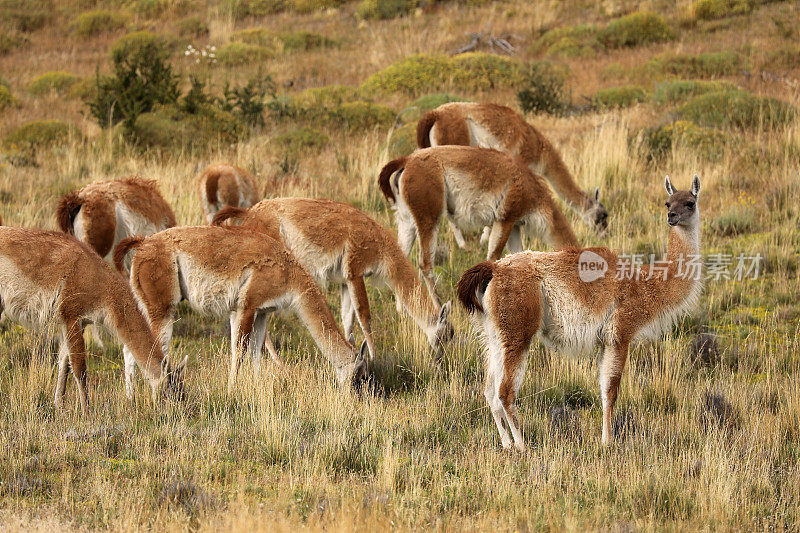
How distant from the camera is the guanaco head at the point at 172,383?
7.44 metres

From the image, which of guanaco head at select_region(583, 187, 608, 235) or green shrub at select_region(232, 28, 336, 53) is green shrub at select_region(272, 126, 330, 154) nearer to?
guanaco head at select_region(583, 187, 608, 235)

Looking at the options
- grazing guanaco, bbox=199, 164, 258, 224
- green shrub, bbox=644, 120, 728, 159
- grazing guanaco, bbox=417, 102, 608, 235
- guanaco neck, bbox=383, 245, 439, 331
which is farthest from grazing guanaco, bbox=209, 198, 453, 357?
green shrub, bbox=644, 120, 728, 159

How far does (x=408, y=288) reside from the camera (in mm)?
9203

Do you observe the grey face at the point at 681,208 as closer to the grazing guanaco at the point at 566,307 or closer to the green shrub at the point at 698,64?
the grazing guanaco at the point at 566,307

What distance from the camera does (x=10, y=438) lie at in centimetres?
650

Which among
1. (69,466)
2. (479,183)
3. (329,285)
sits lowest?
(329,285)

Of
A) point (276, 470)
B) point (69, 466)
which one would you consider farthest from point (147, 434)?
point (276, 470)

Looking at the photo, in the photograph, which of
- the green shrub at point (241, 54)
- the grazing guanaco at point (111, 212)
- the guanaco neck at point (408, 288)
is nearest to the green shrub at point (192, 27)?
the green shrub at point (241, 54)

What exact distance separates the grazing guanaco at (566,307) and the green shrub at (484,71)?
1472cm

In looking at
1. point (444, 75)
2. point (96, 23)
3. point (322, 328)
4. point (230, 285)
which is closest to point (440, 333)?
point (322, 328)

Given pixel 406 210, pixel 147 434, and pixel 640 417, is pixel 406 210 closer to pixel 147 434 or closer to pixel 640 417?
pixel 640 417

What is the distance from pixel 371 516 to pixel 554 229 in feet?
19.7

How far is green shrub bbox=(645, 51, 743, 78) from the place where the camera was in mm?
21328

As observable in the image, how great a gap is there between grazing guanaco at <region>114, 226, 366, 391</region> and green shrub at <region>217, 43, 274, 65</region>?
20.9 metres
